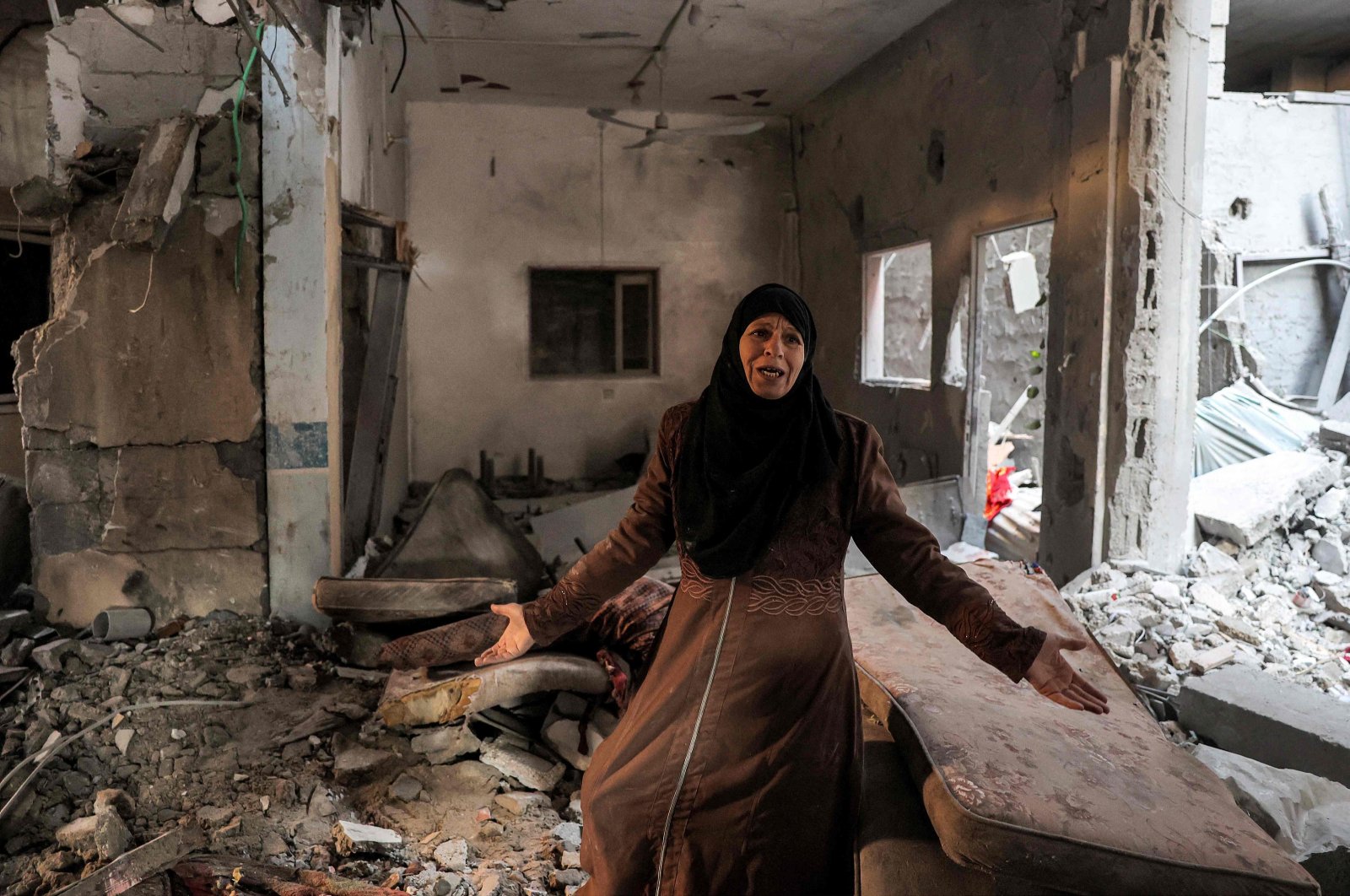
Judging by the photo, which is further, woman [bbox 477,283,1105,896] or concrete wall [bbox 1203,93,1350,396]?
concrete wall [bbox 1203,93,1350,396]

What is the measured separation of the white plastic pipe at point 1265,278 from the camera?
23.5 ft

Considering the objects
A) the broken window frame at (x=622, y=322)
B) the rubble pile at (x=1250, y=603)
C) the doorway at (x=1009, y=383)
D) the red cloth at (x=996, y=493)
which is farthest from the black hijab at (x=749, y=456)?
the broken window frame at (x=622, y=322)

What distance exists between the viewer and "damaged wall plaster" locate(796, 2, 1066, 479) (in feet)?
17.4

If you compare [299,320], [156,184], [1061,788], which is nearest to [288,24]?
[156,184]

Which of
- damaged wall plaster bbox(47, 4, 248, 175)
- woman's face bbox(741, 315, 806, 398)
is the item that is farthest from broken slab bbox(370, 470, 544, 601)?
woman's face bbox(741, 315, 806, 398)

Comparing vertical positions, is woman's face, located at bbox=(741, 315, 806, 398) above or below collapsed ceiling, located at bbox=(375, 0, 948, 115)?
below

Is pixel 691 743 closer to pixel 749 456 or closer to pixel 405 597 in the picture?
pixel 749 456

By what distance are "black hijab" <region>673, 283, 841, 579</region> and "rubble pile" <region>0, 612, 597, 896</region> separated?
1.26 metres

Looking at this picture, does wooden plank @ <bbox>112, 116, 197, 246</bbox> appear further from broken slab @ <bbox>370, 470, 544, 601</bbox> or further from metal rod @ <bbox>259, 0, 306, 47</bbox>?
broken slab @ <bbox>370, 470, 544, 601</bbox>

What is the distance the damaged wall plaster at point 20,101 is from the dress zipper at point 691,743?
6.66 metres

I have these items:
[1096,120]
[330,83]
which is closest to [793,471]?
[330,83]

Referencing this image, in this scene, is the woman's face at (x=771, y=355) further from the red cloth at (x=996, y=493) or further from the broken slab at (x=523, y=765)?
the red cloth at (x=996, y=493)

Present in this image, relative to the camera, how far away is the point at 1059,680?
1768mm

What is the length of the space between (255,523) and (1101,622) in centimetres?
389
